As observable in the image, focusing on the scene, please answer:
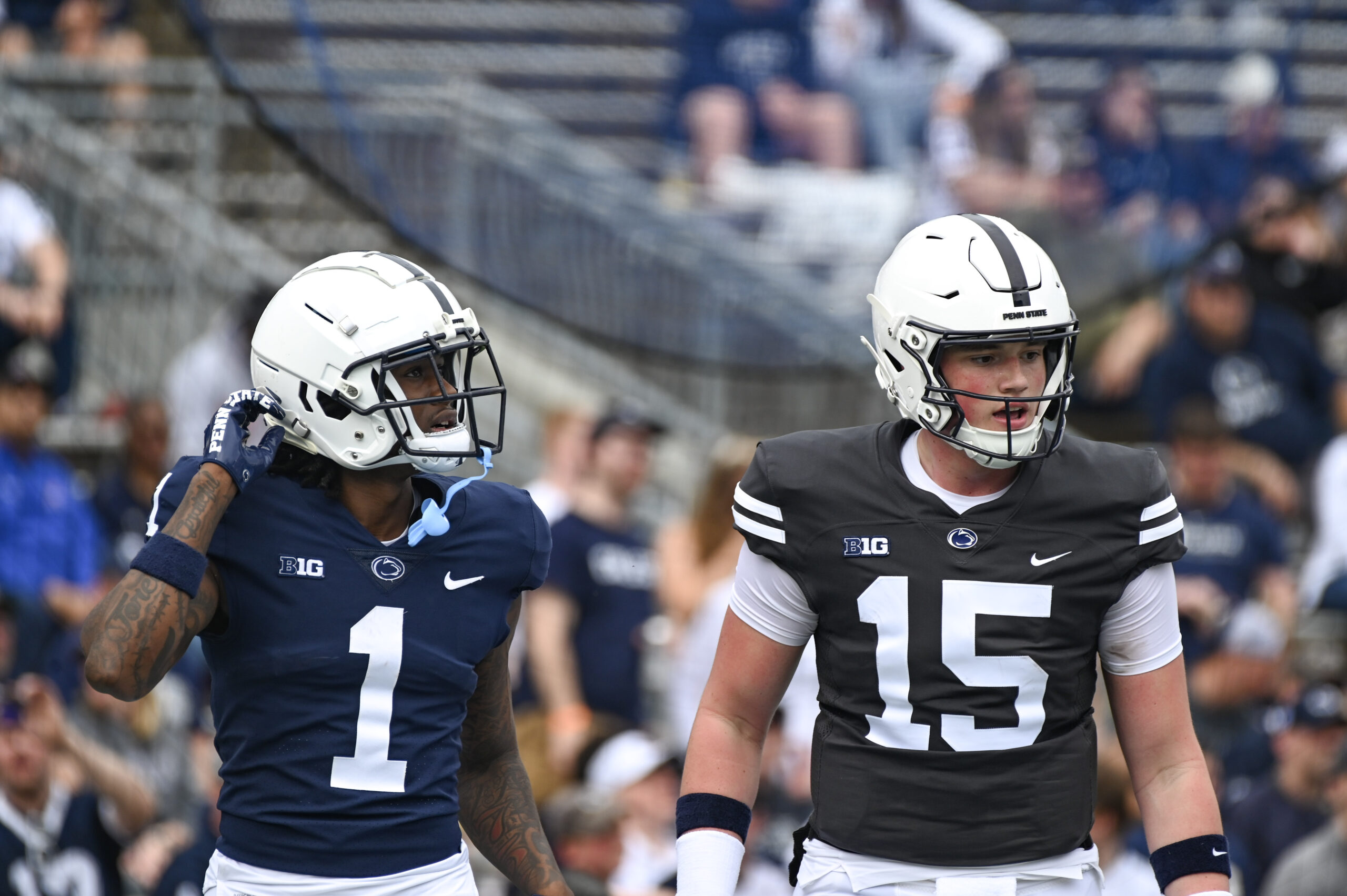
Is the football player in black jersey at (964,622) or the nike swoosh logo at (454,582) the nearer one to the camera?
the football player in black jersey at (964,622)

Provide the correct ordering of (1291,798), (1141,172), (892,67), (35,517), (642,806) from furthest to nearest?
(1141,172)
(892,67)
(35,517)
(1291,798)
(642,806)

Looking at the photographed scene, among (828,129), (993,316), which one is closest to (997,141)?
(828,129)

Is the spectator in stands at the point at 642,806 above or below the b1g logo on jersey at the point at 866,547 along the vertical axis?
below

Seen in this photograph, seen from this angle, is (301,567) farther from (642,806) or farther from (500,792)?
(642,806)

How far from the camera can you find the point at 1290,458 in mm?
8375

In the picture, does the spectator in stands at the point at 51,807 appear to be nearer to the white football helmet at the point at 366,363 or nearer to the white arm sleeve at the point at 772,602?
the white football helmet at the point at 366,363

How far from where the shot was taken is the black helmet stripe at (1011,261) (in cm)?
319

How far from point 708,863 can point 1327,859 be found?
3718 millimetres

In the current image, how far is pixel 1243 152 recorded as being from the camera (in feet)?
28.5

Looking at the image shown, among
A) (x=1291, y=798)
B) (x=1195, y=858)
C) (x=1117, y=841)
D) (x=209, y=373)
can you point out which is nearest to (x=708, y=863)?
(x=1195, y=858)

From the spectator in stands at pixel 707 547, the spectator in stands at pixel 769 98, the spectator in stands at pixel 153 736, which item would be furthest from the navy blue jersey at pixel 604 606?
the spectator in stands at pixel 769 98

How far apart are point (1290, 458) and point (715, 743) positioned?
5808 mm

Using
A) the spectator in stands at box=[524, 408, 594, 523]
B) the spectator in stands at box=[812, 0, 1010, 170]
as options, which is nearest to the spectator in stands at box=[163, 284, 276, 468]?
the spectator in stands at box=[524, 408, 594, 523]

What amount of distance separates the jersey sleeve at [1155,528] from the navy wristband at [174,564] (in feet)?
5.39
